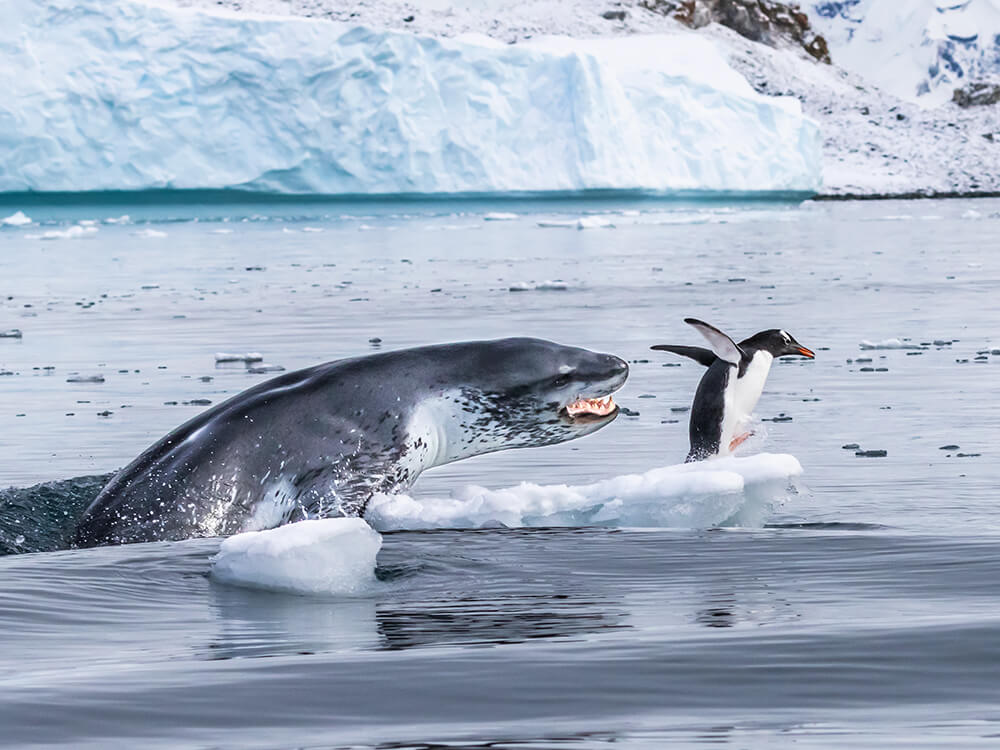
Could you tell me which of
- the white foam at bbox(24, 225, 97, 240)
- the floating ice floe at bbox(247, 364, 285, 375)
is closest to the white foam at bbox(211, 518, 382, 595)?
the floating ice floe at bbox(247, 364, 285, 375)

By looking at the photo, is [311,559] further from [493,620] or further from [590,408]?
[590,408]

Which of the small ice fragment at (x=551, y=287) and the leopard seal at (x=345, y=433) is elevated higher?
the leopard seal at (x=345, y=433)

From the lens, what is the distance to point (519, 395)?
218 inches

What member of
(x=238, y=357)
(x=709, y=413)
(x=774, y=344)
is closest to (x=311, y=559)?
(x=709, y=413)

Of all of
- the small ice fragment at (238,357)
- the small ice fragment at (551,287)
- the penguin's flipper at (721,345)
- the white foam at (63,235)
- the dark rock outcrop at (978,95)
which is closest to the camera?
the penguin's flipper at (721,345)

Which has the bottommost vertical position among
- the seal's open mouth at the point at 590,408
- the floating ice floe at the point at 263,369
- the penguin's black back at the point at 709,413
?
the floating ice floe at the point at 263,369

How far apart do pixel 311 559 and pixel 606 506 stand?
1417mm

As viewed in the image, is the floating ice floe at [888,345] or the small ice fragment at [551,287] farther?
the small ice fragment at [551,287]

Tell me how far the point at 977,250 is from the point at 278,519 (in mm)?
21488

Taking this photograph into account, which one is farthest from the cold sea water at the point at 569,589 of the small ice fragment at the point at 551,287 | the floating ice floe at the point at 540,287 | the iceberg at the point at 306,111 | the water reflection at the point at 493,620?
the iceberg at the point at 306,111

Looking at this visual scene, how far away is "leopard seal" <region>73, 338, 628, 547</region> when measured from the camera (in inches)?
198

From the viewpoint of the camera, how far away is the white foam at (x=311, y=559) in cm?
392

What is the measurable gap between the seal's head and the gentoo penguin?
1201 millimetres

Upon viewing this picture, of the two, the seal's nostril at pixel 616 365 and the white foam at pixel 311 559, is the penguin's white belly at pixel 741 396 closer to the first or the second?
the seal's nostril at pixel 616 365
